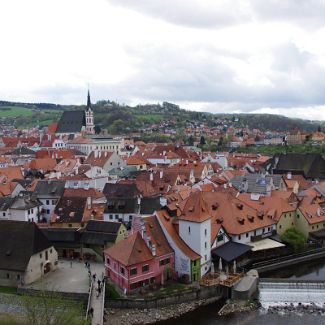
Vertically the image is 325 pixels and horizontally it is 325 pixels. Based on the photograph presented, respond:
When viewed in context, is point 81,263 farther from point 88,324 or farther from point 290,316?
point 290,316

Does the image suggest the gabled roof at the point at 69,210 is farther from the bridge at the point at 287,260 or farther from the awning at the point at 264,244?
the bridge at the point at 287,260

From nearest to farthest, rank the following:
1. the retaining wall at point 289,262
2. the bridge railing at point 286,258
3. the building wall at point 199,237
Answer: the building wall at point 199,237, the retaining wall at point 289,262, the bridge railing at point 286,258

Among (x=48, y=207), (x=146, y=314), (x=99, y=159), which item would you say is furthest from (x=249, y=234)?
(x=99, y=159)

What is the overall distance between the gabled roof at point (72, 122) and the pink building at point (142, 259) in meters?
136

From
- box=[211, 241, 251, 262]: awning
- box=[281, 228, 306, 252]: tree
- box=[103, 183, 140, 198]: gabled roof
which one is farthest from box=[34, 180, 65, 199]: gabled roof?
box=[281, 228, 306, 252]: tree

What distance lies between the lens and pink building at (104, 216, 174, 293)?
45.3m

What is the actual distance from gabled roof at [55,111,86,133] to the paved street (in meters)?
131

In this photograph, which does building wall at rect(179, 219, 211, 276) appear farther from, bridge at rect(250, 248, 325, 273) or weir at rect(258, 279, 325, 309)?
bridge at rect(250, 248, 325, 273)

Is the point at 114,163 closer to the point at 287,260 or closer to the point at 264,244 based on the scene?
the point at 264,244

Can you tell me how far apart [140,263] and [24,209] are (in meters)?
25.2

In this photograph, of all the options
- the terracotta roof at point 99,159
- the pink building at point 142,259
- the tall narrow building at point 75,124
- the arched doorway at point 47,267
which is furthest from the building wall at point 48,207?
the tall narrow building at point 75,124

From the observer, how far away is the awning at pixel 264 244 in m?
55.7

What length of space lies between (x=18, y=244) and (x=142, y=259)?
13.3 m

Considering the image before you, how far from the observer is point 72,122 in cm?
18400
